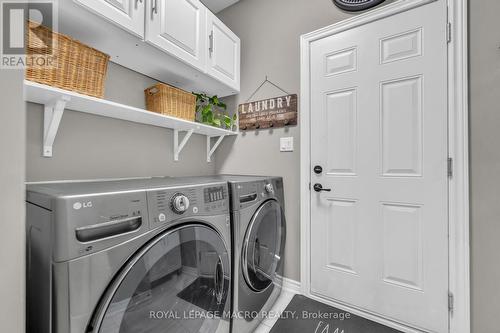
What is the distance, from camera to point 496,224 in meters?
1.18

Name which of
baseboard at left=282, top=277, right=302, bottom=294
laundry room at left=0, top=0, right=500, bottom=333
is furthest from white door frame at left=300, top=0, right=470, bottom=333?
baseboard at left=282, top=277, right=302, bottom=294

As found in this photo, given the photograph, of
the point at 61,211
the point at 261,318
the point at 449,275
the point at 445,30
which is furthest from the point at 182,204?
the point at 445,30

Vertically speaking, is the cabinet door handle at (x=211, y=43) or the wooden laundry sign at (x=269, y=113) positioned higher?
the cabinet door handle at (x=211, y=43)

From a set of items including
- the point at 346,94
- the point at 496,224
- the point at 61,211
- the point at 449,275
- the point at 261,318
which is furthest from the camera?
the point at 346,94

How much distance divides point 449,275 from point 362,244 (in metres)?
0.47

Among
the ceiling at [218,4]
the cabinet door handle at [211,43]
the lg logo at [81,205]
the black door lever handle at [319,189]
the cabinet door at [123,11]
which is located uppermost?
the ceiling at [218,4]

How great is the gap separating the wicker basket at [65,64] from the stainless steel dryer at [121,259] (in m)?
0.54

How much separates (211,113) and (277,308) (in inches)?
63.3

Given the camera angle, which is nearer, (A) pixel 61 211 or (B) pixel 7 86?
(B) pixel 7 86

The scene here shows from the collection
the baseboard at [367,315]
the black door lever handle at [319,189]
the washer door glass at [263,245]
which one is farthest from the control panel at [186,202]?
the baseboard at [367,315]

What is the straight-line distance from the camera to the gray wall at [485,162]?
1.19 m

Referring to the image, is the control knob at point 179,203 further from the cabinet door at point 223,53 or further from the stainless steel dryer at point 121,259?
the cabinet door at point 223,53

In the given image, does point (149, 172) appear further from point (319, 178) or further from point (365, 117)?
point (365, 117)

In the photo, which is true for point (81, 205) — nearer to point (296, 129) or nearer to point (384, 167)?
point (296, 129)
